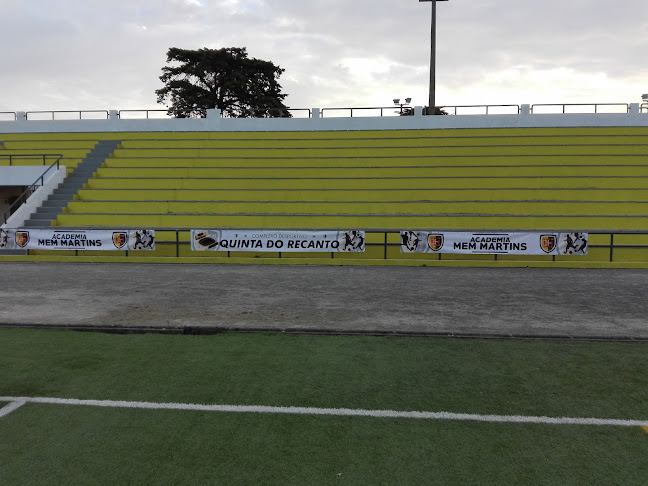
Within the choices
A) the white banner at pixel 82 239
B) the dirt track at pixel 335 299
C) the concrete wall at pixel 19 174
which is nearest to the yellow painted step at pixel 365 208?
the white banner at pixel 82 239

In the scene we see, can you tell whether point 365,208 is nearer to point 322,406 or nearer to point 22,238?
point 22,238

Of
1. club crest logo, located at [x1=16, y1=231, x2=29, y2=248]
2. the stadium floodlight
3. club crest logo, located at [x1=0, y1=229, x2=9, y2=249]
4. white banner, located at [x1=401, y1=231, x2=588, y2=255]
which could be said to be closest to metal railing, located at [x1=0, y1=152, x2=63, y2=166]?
club crest logo, located at [x1=0, y1=229, x2=9, y2=249]

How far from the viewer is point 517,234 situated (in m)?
13.4

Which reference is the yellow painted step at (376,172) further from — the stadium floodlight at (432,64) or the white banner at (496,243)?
the stadium floodlight at (432,64)

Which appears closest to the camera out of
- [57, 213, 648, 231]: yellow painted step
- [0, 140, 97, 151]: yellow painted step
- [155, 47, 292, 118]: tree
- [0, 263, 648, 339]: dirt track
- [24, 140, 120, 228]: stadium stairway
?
[0, 263, 648, 339]: dirt track

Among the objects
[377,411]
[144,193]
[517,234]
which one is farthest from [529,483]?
[144,193]

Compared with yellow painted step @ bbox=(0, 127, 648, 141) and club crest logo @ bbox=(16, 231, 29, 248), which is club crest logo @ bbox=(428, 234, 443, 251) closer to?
yellow painted step @ bbox=(0, 127, 648, 141)

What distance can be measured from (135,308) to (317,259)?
22.2ft

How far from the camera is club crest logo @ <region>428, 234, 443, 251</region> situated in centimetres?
1380

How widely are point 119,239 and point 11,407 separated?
35.1 ft

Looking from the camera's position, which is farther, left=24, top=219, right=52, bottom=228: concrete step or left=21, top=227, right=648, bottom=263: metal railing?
left=24, top=219, right=52, bottom=228: concrete step

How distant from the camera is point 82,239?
14570 millimetres

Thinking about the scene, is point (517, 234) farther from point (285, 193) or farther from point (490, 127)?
point (490, 127)

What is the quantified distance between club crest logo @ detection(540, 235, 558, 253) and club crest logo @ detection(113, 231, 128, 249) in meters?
12.5
